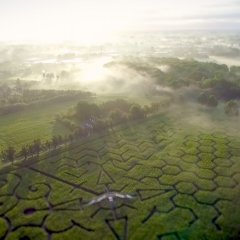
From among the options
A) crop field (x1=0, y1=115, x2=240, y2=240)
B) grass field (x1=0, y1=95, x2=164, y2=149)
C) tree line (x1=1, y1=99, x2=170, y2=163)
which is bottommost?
crop field (x1=0, y1=115, x2=240, y2=240)

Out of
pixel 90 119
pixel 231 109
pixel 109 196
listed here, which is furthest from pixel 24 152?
pixel 231 109

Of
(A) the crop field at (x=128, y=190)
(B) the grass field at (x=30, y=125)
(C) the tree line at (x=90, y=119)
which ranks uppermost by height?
(C) the tree line at (x=90, y=119)

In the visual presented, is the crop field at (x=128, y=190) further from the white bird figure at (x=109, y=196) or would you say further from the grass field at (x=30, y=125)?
the grass field at (x=30, y=125)

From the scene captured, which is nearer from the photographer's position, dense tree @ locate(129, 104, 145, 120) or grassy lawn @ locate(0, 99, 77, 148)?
grassy lawn @ locate(0, 99, 77, 148)

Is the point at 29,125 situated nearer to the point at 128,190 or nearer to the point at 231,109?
the point at 128,190

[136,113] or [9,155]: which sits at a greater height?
[9,155]

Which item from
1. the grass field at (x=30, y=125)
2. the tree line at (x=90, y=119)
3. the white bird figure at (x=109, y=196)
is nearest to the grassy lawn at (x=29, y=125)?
the grass field at (x=30, y=125)

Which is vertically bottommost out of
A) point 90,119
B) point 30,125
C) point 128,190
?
point 128,190

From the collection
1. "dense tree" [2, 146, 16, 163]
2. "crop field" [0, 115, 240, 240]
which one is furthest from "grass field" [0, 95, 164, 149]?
"crop field" [0, 115, 240, 240]

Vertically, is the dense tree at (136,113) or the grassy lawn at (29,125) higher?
the dense tree at (136,113)

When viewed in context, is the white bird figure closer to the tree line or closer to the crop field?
the crop field
